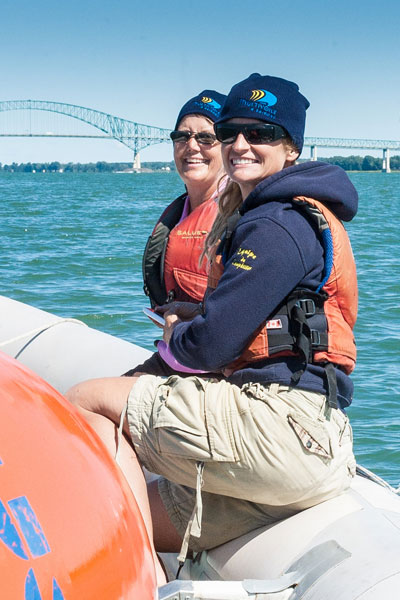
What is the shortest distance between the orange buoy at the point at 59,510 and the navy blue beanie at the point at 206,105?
4.13ft

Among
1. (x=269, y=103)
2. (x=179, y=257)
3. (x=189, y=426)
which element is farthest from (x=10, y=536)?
(x=179, y=257)

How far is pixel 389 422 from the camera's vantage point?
5.26 metres

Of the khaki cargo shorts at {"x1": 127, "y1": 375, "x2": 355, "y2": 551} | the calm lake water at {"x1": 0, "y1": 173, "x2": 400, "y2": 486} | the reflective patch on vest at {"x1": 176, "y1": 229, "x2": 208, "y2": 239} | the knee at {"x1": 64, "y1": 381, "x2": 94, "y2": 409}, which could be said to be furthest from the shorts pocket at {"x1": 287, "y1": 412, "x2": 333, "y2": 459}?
the calm lake water at {"x1": 0, "y1": 173, "x2": 400, "y2": 486}

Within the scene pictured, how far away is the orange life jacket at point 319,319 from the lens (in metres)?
1.86

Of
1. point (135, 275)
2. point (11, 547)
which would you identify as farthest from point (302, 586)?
point (135, 275)

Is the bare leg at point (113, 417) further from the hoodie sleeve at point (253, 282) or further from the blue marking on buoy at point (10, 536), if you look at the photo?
the blue marking on buoy at point (10, 536)

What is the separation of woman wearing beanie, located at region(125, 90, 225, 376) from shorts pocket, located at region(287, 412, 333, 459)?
2.65ft

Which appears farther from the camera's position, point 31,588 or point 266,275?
point 266,275

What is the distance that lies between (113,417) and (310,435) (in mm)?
457

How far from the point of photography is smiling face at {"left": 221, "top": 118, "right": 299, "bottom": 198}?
2.06 metres

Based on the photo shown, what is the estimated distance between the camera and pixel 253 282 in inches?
71.5

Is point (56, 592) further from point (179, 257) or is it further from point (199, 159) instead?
point (199, 159)

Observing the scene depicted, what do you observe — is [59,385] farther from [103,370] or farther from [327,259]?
[327,259]

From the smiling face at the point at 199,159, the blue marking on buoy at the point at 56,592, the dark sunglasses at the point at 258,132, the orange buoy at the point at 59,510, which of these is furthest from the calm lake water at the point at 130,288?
the blue marking on buoy at the point at 56,592
